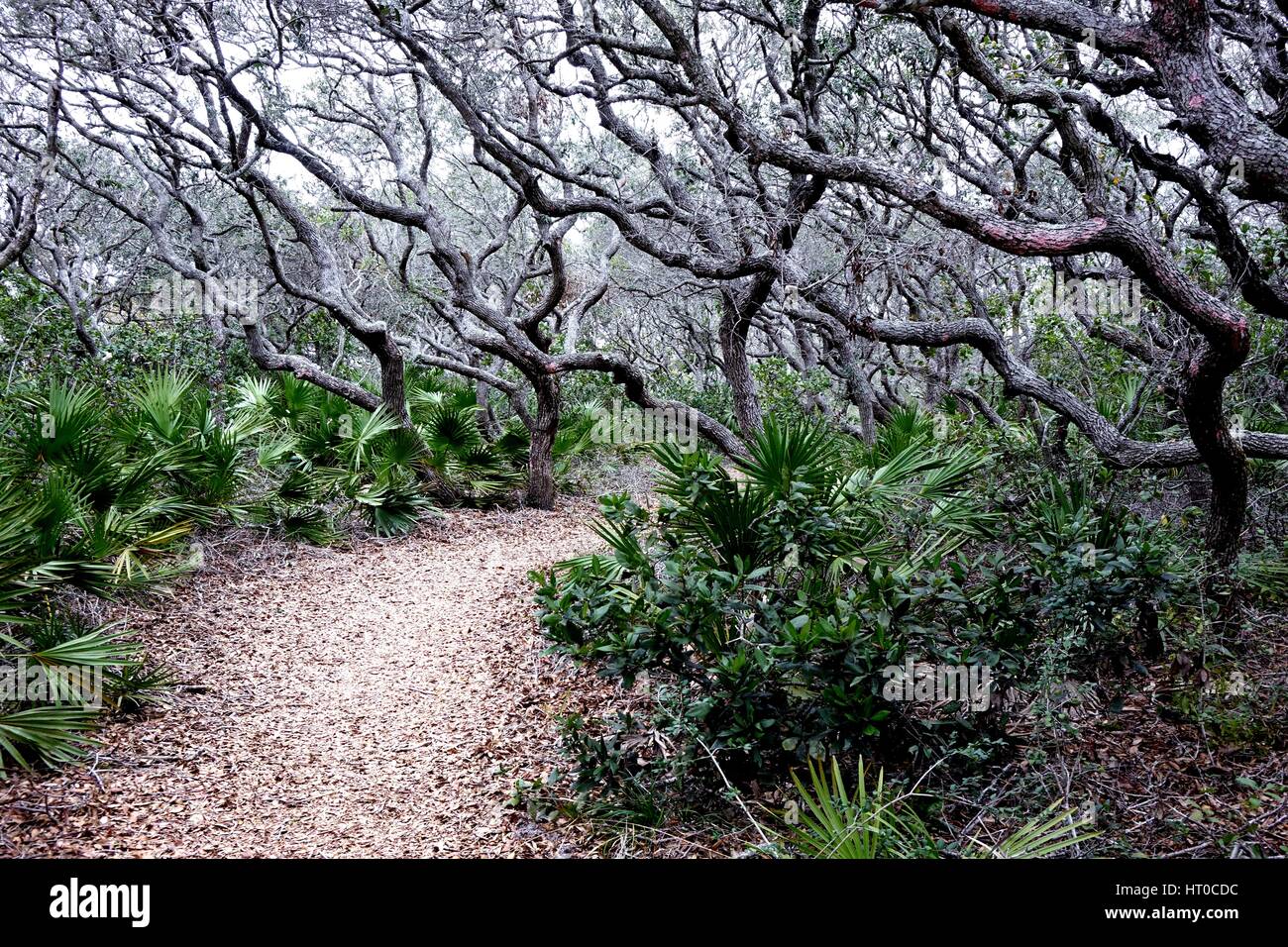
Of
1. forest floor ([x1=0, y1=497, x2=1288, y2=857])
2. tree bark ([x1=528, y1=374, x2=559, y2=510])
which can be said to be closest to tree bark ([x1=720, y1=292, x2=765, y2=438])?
tree bark ([x1=528, y1=374, x2=559, y2=510])

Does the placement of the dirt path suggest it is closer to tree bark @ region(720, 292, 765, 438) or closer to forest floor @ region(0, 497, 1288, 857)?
forest floor @ region(0, 497, 1288, 857)

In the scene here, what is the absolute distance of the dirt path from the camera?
3869 millimetres

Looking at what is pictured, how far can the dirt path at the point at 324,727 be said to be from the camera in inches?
152

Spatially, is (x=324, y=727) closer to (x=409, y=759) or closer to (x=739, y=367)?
(x=409, y=759)

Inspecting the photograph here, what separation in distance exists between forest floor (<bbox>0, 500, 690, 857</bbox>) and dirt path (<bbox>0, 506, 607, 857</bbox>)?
13 mm

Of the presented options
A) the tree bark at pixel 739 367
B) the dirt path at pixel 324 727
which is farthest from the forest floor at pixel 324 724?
the tree bark at pixel 739 367

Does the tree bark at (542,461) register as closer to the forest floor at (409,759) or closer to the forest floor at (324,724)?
the forest floor at (324,724)

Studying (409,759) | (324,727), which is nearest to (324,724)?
(324,727)

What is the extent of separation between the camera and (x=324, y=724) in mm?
5051

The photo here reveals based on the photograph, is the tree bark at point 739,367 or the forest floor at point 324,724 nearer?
the forest floor at point 324,724

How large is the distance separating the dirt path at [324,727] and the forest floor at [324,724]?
1 cm

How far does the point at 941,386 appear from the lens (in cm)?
1059

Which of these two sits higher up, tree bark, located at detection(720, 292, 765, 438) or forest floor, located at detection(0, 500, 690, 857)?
tree bark, located at detection(720, 292, 765, 438)

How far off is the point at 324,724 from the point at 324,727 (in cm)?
4
